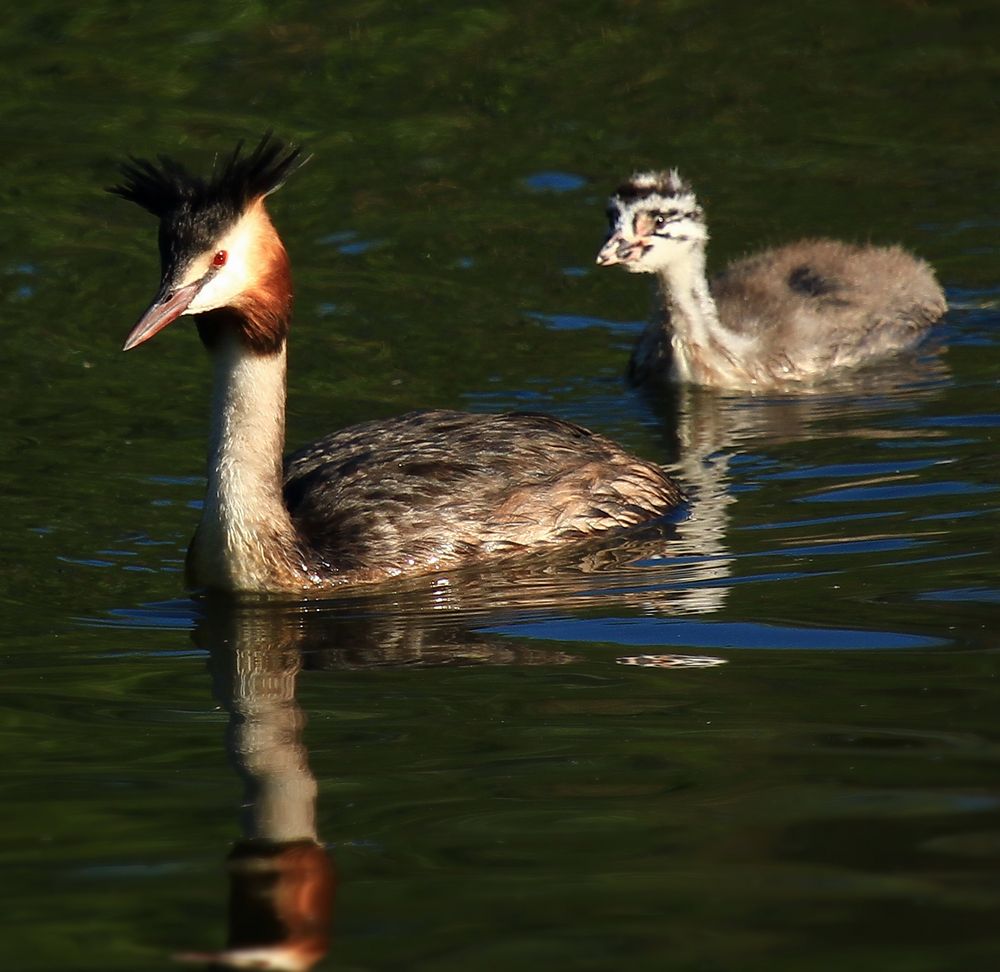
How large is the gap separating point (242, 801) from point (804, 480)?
15.8 ft

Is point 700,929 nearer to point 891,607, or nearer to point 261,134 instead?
point 891,607

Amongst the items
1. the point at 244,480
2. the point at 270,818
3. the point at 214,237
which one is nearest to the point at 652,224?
the point at 244,480

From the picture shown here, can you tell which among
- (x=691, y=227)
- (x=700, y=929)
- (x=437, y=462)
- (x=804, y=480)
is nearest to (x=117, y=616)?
(x=437, y=462)

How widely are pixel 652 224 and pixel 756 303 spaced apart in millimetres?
1038

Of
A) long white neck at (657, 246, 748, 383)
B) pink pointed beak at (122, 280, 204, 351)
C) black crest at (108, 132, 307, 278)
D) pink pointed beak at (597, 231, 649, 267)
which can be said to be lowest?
pink pointed beak at (122, 280, 204, 351)

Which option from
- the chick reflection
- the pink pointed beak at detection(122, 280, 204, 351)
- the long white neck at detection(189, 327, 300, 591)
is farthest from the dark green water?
the pink pointed beak at detection(122, 280, 204, 351)

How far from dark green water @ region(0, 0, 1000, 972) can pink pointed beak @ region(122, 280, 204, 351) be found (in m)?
1.12

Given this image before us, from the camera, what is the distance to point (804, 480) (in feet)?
33.9

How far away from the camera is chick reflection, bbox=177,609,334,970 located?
5.02 m

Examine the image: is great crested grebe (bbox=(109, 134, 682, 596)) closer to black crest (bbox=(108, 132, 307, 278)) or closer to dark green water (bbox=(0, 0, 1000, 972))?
black crest (bbox=(108, 132, 307, 278))

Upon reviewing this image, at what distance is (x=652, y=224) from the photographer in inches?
511

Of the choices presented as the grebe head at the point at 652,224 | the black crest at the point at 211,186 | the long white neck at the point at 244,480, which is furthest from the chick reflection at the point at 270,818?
the grebe head at the point at 652,224

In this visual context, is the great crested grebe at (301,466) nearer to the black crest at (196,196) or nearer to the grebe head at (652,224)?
the black crest at (196,196)

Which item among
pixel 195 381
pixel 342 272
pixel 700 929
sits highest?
pixel 342 272
